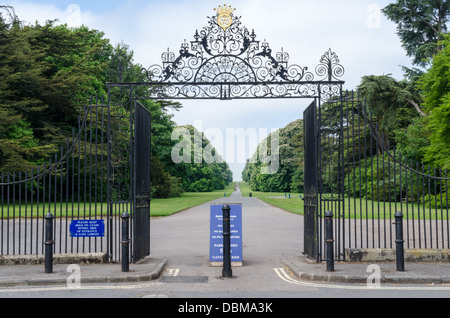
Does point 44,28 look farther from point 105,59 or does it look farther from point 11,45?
point 105,59

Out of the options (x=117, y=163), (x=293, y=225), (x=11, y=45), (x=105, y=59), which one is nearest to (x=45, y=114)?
(x=11, y=45)

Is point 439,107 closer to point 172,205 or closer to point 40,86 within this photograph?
point 172,205

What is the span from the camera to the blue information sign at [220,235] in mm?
9914

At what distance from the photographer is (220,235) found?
9.99 metres

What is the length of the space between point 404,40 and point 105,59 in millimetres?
31966

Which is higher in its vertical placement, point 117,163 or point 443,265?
point 117,163

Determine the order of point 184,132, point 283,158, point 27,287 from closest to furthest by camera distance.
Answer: point 27,287, point 184,132, point 283,158

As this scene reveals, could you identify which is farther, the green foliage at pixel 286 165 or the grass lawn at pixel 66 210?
the green foliage at pixel 286 165

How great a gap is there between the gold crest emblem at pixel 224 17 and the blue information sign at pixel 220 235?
4.37 metres

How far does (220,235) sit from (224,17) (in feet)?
17.2

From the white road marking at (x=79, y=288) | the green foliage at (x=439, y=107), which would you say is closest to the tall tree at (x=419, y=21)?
the green foliage at (x=439, y=107)

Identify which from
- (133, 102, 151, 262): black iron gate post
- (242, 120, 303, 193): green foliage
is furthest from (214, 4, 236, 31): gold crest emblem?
(242, 120, 303, 193): green foliage

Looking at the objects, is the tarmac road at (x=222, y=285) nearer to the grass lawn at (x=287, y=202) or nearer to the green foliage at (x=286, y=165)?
the grass lawn at (x=287, y=202)

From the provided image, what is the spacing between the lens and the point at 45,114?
133ft
